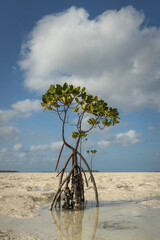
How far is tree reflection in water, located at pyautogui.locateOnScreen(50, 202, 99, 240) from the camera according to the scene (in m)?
4.53

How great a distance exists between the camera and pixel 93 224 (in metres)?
5.33

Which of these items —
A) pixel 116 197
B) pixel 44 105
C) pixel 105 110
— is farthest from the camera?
pixel 116 197

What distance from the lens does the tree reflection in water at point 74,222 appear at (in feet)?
14.9

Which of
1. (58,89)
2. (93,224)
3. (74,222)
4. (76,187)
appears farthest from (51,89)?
(93,224)

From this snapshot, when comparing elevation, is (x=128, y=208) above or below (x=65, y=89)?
below

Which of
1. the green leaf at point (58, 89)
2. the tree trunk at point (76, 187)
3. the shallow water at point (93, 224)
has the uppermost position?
the green leaf at point (58, 89)

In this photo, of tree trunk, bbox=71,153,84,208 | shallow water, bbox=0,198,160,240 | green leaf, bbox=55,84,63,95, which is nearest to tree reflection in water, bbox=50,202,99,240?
shallow water, bbox=0,198,160,240

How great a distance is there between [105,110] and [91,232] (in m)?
3.60

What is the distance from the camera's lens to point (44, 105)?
21.3 feet

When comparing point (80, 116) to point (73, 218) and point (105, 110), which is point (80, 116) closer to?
point (105, 110)

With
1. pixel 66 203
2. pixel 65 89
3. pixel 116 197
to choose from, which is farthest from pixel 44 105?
pixel 116 197

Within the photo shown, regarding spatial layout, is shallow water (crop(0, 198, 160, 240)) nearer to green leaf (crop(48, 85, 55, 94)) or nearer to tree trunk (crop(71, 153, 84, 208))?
tree trunk (crop(71, 153, 84, 208))

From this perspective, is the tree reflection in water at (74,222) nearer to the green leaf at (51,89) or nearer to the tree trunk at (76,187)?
the tree trunk at (76,187)

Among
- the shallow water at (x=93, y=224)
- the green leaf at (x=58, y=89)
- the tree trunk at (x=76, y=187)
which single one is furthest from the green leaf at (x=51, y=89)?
Result: the shallow water at (x=93, y=224)
